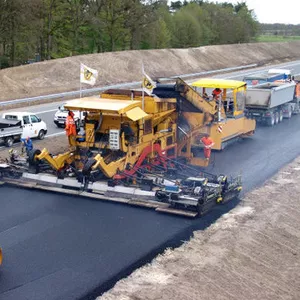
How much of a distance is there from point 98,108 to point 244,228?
16.6ft

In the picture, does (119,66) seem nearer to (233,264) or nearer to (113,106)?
(113,106)

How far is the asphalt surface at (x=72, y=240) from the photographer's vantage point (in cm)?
889

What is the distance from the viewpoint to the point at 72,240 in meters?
10.8

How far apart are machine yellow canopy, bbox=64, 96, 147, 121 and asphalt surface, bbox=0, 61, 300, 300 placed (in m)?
2.44

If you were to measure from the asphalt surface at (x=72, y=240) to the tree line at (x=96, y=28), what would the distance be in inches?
1195

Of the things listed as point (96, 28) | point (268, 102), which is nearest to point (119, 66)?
point (96, 28)

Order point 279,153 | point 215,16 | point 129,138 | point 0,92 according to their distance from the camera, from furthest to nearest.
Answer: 1. point 215,16
2. point 0,92
3. point 279,153
4. point 129,138

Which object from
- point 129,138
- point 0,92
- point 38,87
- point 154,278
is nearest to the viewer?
point 154,278

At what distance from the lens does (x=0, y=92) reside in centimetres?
3347

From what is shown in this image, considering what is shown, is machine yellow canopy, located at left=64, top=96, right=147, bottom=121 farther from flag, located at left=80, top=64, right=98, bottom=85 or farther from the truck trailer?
the truck trailer

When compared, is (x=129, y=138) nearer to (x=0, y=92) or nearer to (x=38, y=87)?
(x=0, y=92)

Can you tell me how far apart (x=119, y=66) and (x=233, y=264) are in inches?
1464

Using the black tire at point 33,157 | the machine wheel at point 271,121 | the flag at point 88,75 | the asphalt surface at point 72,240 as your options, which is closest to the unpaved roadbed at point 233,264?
the asphalt surface at point 72,240

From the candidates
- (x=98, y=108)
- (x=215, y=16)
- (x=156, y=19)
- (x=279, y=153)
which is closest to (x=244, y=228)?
(x=98, y=108)
